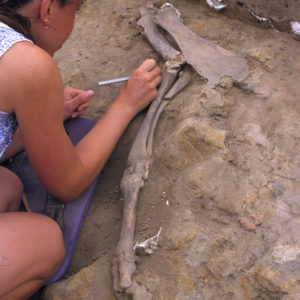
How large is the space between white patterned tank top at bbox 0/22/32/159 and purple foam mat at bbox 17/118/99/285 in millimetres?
392

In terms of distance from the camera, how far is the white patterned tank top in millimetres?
1192

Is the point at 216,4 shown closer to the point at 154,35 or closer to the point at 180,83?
the point at 154,35

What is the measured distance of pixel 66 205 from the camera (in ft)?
5.61

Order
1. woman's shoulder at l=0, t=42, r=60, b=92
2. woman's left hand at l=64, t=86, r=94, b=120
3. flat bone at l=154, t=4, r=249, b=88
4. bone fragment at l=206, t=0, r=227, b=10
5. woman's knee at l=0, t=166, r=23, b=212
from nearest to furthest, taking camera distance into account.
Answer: woman's shoulder at l=0, t=42, r=60, b=92
woman's knee at l=0, t=166, r=23, b=212
flat bone at l=154, t=4, r=249, b=88
woman's left hand at l=64, t=86, r=94, b=120
bone fragment at l=206, t=0, r=227, b=10

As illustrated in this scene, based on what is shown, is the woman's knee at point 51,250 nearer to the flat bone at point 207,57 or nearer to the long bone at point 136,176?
the long bone at point 136,176

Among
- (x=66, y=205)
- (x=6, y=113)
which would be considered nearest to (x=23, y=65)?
(x=6, y=113)

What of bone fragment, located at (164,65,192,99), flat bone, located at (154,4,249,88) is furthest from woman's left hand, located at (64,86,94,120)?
flat bone, located at (154,4,249,88)

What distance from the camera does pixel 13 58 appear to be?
1.18 metres

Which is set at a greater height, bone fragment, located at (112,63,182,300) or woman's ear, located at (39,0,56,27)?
woman's ear, located at (39,0,56,27)

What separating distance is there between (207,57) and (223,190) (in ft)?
2.41

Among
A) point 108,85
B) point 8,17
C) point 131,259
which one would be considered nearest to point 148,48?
point 108,85

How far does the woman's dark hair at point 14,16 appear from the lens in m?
1.23

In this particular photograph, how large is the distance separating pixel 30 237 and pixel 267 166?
0.88 meters

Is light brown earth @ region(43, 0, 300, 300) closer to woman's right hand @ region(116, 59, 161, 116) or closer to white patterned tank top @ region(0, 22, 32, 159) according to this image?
woman's right hand @ region(116, 59, 161, 116)
